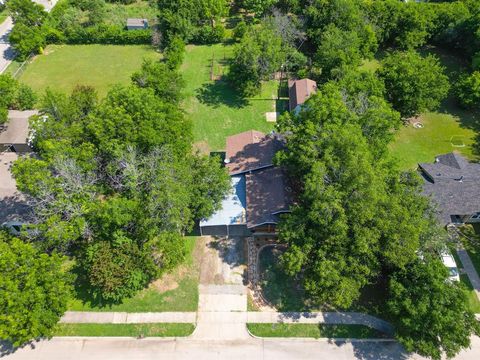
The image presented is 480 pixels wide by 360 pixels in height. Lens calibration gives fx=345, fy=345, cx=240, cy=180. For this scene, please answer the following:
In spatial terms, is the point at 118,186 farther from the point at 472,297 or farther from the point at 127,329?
the point at 472,297

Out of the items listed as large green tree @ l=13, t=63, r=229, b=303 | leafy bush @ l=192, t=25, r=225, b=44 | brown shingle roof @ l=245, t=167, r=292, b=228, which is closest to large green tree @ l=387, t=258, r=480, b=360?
brown shingle roof @ l=245, t=167, r=292, b=228

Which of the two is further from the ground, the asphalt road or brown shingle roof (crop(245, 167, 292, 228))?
brown shingle roof (crop(245, 167, 292, 228))

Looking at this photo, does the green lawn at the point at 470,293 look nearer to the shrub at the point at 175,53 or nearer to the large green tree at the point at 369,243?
the large green tree at the point at 369,243

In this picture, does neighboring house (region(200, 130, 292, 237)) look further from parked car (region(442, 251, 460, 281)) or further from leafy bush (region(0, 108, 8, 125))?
leafy bush (region(0, 108, 8, 125))

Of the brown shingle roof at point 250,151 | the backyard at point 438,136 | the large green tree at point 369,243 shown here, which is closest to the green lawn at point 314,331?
the large green tree at point 369,243

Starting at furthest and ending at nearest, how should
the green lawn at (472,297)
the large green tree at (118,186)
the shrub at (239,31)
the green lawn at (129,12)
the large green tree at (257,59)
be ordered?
1. the green lawn at (129,12)
2. the shrub at (239,31)
3. the large green tree at (257,59)
4. the green lawn at (472,297)
5. the large green tree at (118,186)

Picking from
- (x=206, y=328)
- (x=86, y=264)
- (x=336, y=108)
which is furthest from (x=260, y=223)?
(x=86, y=264)

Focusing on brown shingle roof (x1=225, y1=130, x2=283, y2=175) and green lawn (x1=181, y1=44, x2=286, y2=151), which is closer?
brown shingle roof (x1=225, y1=130, x2=283, y2=175)

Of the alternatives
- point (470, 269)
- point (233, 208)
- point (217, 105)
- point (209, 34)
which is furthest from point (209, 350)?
point (209, 34)
